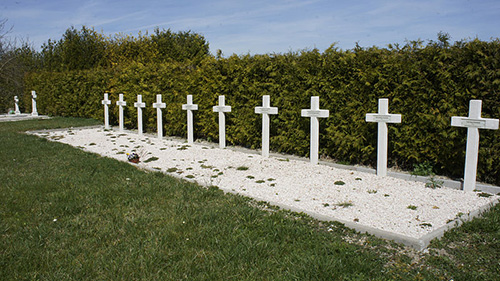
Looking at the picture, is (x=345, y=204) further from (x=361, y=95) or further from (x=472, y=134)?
(x=361, y=95)

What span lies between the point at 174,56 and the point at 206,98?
15.4 metres

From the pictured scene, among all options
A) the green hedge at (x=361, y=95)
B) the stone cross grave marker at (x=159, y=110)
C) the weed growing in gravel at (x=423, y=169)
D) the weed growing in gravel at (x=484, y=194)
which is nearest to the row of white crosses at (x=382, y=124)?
the weed growing in gravel at (x=484, y=194)

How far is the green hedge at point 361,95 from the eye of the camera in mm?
6148

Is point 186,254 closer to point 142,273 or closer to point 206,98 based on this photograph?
point 142,273

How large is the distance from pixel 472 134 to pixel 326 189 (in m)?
2.34

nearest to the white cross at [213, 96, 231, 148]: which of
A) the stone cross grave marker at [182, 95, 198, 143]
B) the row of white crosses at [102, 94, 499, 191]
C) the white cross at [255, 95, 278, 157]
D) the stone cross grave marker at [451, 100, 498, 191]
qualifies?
the row of white crosses at [102, 94, 499, 191]

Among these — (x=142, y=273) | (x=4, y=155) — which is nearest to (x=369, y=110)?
(x=142, y=273)

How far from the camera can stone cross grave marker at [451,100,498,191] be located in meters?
5.73

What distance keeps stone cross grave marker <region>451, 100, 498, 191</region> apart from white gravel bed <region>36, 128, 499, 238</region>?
0.85 feet

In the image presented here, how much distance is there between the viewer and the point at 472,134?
5.80 metres

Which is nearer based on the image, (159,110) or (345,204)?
(345,204)

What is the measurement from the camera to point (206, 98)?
10.7 meters

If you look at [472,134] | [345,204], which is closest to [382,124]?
[472,134]

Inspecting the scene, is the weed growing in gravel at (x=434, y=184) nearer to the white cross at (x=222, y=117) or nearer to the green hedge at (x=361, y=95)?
the green hedge at (x=361, y=95)
